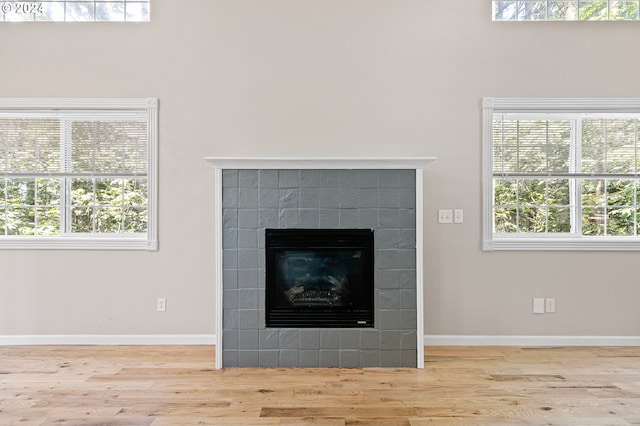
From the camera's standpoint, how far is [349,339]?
121 inches

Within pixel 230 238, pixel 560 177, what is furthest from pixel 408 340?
pixel 560 177

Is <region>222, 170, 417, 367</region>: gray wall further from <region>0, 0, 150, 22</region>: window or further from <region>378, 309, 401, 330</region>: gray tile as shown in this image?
<region>0, 0, 150, 22</region>: window

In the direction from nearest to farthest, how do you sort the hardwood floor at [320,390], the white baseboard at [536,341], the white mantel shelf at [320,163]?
1. the hardwood floor at [320,390]
2. the white mantel shelf at [320,163]
3. the white baseboard at [536,341]

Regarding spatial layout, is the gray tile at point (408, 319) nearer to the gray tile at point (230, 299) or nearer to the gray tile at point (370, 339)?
the gray tile at point (370, 339)

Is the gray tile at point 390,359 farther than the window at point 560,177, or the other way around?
the window at point 560,177

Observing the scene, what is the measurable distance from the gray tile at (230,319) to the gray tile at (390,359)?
112 centimetres

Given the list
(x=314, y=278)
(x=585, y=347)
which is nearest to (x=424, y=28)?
(x=314, y=278)

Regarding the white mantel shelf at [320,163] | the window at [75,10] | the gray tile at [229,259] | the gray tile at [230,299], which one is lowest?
the gray tile at [230,299]

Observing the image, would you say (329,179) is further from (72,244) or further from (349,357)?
(72,244)

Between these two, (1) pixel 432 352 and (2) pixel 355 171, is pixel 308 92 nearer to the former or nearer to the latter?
(2) pixel 355 171

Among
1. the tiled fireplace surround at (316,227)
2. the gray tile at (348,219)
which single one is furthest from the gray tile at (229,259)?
the gray tile at (348,219)

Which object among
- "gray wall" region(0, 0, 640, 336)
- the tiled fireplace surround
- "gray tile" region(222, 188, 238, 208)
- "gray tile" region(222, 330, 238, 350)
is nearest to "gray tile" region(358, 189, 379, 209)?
the tiled fireplace surround

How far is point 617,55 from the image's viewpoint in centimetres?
354

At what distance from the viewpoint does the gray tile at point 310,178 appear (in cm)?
309
